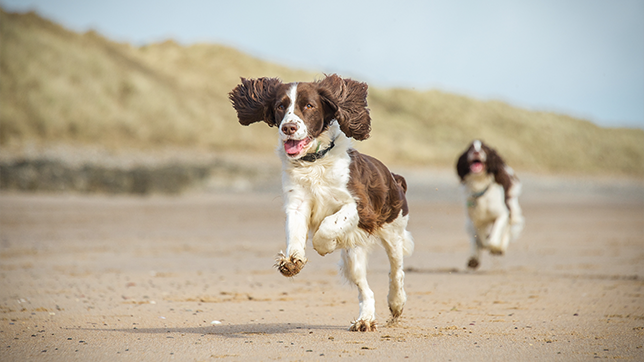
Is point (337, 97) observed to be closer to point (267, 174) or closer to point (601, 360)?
point (601, 360)

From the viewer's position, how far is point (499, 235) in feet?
34.8

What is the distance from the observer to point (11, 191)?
69.9 ft

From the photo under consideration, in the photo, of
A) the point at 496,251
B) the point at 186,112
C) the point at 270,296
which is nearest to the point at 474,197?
the point at 496,251

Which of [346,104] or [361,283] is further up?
[346,104]

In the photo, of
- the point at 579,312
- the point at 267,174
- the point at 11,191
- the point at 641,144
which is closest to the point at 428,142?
the point at 641,144

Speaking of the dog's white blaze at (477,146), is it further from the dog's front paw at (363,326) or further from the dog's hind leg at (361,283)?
the dog's front paw at (363,326)

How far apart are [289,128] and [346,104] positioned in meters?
0.76

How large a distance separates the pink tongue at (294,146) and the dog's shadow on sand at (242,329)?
1485 millimetres

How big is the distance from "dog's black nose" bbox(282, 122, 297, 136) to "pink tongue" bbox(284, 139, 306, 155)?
5.5 inches

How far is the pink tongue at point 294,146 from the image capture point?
5160mm

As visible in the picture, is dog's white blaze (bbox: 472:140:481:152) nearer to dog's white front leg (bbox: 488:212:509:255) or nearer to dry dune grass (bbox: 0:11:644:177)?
dog's white front leg (bbox: 488:212:509:255)

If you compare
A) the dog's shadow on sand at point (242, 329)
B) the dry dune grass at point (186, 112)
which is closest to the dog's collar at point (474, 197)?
the dog's shadow on sand at point (242, 329)

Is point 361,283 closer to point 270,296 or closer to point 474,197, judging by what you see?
point 270,296

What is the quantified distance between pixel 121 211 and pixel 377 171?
47.6ft
